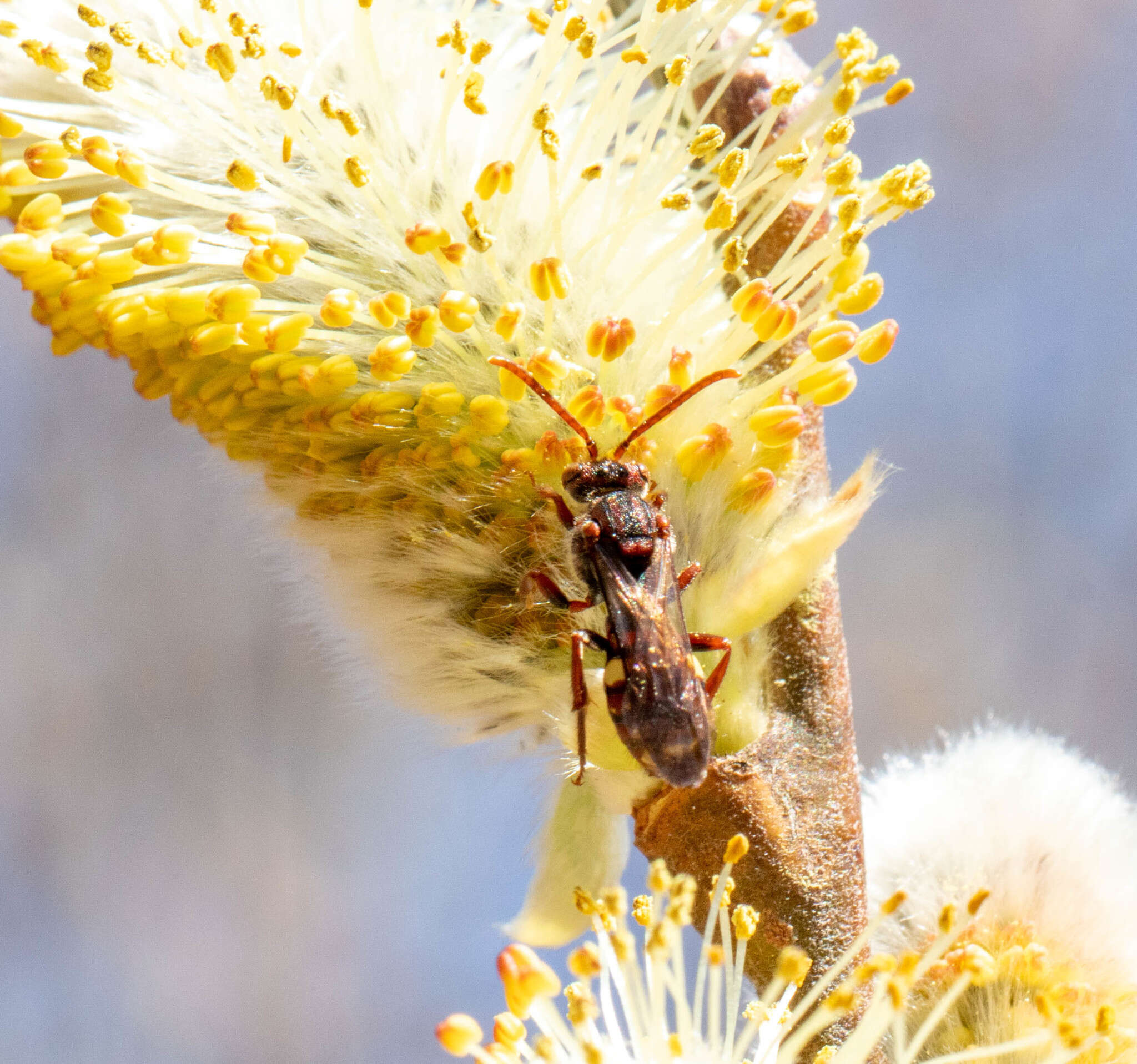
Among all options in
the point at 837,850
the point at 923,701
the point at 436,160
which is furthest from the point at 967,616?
the point at 436,160

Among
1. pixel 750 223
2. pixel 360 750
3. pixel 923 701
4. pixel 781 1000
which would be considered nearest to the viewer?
pixel 781 1000

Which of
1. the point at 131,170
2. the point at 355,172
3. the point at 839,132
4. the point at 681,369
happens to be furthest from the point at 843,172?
the point at 131,170

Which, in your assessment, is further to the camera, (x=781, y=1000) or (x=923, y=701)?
(x=923, y=701)

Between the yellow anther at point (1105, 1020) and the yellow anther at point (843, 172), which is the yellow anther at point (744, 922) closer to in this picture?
the yellow anther at point (1105, 1020)

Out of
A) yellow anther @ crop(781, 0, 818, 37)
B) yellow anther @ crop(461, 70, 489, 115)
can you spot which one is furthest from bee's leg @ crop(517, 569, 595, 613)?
yellow anther @ crop(781, 0, 818, 37)

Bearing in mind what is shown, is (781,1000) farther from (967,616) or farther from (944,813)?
(967,616)

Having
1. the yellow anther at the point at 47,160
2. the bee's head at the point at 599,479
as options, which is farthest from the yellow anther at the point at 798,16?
the yellow anther at the point at 47,160

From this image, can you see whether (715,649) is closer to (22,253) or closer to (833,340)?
(833,340)
